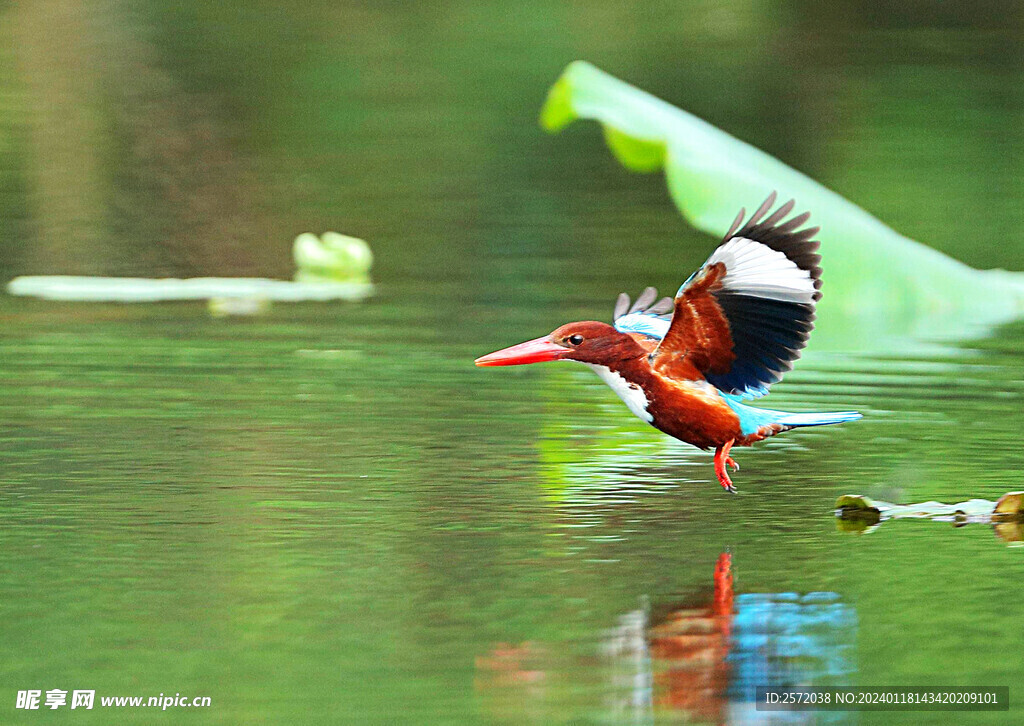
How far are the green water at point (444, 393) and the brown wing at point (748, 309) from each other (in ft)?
1.10

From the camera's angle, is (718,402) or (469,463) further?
(469,463)

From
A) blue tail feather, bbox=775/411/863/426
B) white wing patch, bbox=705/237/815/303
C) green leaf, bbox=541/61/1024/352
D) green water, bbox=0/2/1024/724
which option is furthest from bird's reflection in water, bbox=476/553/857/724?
green leaf, bbox=541/61/1024/352

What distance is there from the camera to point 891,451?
493 centimetres

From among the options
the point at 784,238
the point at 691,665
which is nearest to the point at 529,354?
the point at 784,238

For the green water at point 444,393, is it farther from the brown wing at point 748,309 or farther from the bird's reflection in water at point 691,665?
the brown wing at point 748,309

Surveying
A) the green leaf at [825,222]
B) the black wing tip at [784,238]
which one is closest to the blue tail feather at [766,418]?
the black wing tip at [784,238]

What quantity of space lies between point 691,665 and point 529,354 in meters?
1.14

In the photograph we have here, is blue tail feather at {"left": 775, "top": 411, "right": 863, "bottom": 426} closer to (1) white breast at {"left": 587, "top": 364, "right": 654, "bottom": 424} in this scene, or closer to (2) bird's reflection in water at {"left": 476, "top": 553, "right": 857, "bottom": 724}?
(1) white breast at {"left": 587, "top": 364, "right": 654, "bottom": 424}

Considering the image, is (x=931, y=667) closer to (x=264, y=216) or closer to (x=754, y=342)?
(x=754, y=342)

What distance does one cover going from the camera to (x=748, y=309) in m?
3.94

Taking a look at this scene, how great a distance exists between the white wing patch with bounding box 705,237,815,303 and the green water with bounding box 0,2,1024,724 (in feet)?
1.66

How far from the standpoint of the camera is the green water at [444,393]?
3.13m

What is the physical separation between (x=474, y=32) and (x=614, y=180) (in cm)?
156

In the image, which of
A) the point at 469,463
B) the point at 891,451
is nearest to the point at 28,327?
the point at 469,463
